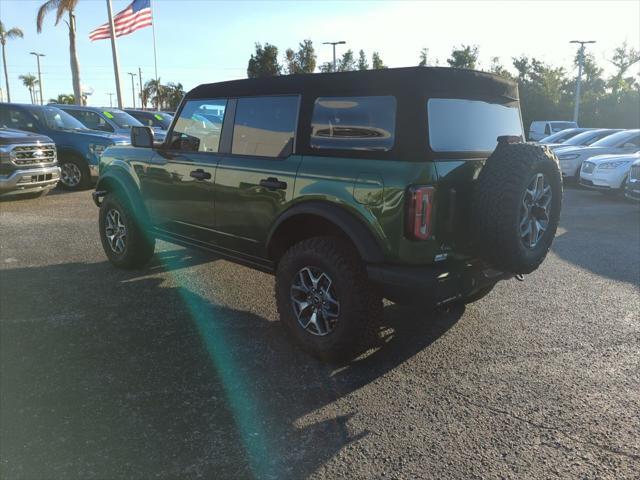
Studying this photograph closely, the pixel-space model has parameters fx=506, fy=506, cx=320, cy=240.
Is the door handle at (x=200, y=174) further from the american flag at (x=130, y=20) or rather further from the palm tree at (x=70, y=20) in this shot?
the palm tree at (x=70, y=20)

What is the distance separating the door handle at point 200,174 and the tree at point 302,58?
38723mm

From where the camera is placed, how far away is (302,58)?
41.3 metres

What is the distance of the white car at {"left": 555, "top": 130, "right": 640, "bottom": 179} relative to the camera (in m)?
12.5

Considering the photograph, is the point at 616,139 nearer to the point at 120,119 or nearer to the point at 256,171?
the point at 256,171

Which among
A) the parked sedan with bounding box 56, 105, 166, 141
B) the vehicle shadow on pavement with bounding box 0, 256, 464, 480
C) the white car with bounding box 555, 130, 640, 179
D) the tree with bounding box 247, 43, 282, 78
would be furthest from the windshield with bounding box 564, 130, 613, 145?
the tree with bounding box 247, 43, 282, 78

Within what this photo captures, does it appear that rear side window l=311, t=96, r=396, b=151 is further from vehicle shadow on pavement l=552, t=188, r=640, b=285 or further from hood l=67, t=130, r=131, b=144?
hood l=67, t=130, r=131, b=144

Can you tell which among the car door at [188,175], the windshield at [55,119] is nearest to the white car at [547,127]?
the windshield at [55,119]

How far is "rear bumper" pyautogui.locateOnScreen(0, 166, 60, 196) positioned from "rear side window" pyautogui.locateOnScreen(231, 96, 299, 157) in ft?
22.4

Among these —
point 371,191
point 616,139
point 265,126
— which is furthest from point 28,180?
point 616,139

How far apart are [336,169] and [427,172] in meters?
0.61

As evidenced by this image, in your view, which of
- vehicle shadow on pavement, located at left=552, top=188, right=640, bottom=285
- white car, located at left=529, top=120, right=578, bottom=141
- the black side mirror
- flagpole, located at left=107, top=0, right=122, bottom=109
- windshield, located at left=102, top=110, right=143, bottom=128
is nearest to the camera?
the black side mirror

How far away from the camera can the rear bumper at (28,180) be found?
8.98 metres

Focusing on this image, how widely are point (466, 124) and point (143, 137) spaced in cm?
300

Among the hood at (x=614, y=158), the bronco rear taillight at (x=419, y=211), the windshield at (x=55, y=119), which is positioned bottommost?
the hood at (x=614, y=158)
